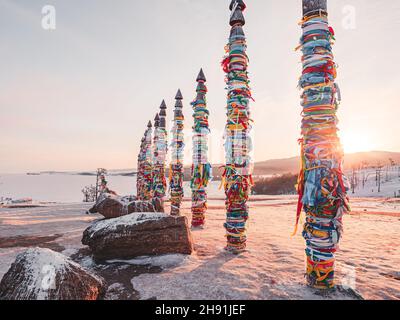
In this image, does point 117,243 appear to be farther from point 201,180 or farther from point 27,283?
point 201,180

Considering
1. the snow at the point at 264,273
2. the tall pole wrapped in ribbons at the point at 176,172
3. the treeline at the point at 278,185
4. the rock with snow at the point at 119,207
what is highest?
the tall pole wrapped in ribbons at the point at 176,172

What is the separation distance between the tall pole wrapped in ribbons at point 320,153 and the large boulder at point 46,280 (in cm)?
322

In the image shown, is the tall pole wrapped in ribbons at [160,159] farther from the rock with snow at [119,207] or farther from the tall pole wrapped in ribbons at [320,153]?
the tall pole wrapped in ribbons at [320,153]

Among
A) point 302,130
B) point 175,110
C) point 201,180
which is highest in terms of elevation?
point 175,110

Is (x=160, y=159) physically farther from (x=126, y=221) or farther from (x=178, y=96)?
(x=126, y=221)

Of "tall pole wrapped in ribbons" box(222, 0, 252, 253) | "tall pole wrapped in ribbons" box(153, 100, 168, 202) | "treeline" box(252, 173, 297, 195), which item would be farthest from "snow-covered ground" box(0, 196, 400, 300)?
"treeline" box(252, 173, 297, 195)

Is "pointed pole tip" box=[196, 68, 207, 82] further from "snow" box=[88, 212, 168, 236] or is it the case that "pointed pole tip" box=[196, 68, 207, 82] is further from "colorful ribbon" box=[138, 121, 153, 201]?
"colorful ribbon" box=[138, 121, 153, 201]

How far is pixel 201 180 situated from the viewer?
30.4 ft

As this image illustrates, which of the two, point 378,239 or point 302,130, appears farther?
point 378,239

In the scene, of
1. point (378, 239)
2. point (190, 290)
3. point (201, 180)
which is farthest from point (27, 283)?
→ point (378, 239)

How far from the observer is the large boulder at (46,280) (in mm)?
2771

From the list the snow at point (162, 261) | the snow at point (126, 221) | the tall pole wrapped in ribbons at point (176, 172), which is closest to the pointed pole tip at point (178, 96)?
the tall pole wrapped in ribbons at point (176, 172)
